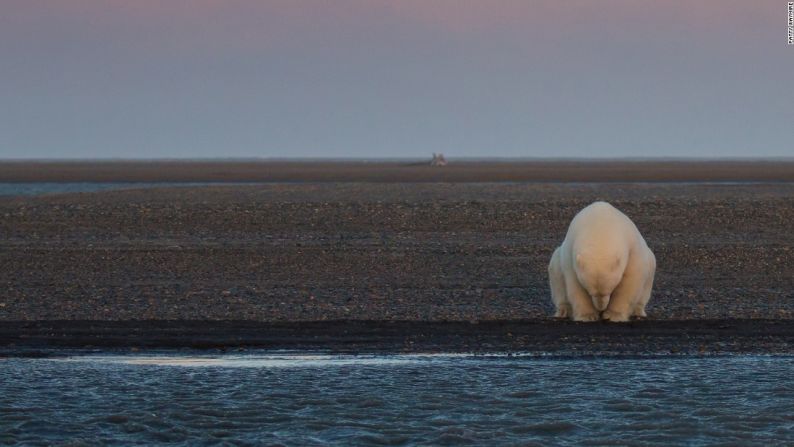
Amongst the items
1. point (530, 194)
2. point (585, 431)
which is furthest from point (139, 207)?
point (585, 431)

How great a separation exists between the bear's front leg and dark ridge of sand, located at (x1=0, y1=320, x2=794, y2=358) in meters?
0.22

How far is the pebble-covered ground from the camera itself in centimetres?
1736

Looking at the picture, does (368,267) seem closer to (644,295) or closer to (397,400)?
(644,295)

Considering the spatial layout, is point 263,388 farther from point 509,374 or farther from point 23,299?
point 23,299

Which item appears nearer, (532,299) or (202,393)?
(202,393)

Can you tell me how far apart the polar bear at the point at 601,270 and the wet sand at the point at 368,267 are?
1.39 ft

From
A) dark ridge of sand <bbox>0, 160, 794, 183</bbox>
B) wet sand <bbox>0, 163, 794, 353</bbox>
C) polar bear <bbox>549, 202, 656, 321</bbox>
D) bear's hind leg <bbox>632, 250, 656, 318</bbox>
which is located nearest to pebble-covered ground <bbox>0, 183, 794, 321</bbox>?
wet sand <bbox>0, 163, 794, 353</bbox>

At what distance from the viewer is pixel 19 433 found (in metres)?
9.77

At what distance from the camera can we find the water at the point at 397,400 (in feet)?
32.0

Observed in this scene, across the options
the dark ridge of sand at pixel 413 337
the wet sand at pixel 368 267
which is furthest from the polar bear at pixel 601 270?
the wet sand at pixel 368 267

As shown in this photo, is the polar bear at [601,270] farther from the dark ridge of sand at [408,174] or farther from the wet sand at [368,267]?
the dark ridge of sand at [408,174]

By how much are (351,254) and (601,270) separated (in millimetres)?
9580

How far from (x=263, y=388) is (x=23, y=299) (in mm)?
7856

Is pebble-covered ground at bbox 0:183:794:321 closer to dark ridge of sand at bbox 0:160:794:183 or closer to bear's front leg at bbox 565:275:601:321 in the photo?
bear's front leg at bbox 565:275:601:321
